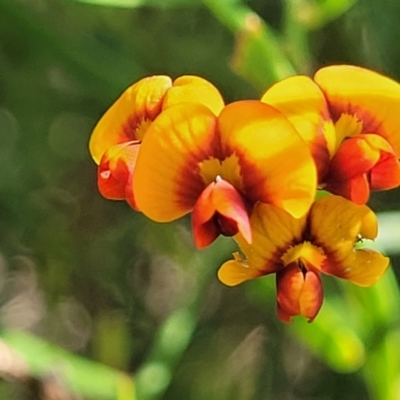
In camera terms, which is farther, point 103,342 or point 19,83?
point 103,342

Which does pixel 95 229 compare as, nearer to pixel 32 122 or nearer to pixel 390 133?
pixel 32 122

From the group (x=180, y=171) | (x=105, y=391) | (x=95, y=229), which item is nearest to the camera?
(x=180, y=171)

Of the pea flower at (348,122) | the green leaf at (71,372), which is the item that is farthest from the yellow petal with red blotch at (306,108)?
the green leaf at (71,372)

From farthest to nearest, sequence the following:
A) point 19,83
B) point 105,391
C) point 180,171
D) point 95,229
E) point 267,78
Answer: point 95,229
point 19,83
point 105,391
point 267,78
point 180,171

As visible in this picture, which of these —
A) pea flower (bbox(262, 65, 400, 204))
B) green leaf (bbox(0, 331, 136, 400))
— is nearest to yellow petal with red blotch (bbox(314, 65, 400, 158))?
pea flower (bbox(262, 65, 400, 204))

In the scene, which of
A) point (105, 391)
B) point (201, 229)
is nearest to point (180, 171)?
point (201, 229)

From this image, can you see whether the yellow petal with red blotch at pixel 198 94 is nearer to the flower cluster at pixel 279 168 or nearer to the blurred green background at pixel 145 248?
the flower cluster at pixel 279 168

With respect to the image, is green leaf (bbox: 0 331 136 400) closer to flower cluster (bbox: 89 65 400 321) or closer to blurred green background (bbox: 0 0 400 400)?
blurred green background (bbox: 0 0 400 400)
